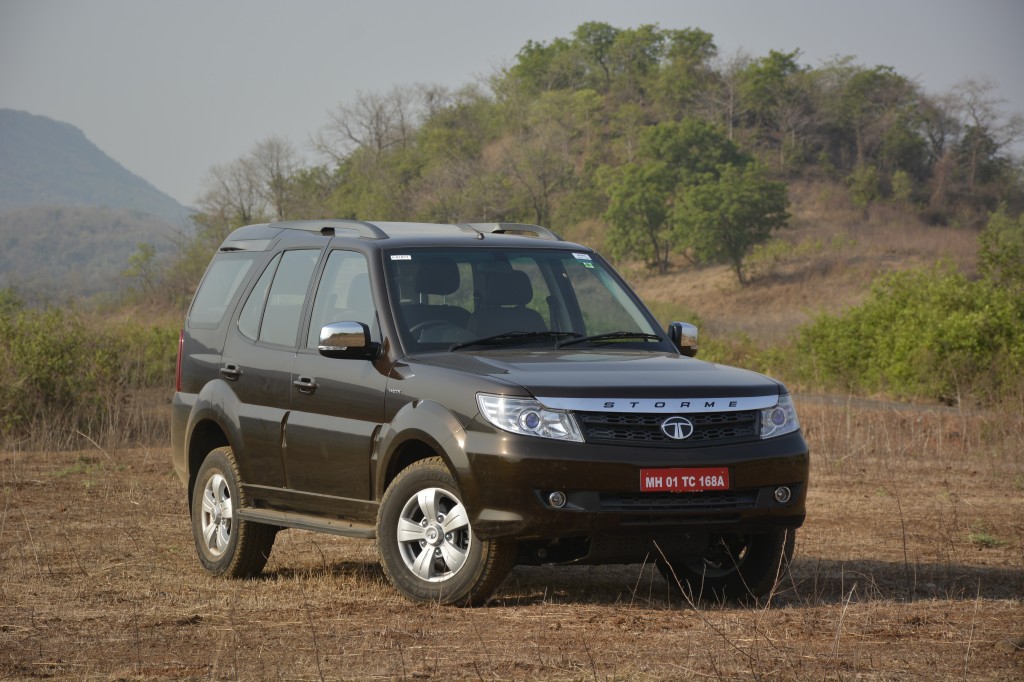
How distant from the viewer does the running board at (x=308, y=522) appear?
782cm

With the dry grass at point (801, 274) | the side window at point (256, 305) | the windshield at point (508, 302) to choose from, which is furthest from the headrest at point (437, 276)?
the dry grass at point (801, 274)

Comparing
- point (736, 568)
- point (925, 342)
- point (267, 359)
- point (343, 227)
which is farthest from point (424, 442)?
point (925, 342)

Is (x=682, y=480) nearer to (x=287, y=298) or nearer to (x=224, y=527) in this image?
(x=287, y=298)

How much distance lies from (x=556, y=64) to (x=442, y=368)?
12952 cm

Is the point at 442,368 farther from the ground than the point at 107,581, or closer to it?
farther from the ground

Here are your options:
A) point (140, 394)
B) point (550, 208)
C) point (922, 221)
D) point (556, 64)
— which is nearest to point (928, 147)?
point (922, 221)

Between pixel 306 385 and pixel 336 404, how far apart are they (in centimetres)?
33

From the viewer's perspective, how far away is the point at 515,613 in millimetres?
7309

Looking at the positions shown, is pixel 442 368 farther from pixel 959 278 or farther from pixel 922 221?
pixel 922 221

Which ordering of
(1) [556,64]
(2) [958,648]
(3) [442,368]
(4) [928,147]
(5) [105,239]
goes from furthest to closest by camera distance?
(5) [105,239] → (1) [556,64] → (4) [928,147] → (3) [442,368] → (2) [958,648]

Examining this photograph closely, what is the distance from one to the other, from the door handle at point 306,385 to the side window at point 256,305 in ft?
2.57

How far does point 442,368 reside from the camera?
749 cm

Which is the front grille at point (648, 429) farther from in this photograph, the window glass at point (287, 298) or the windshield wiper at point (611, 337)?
the window glass at point (287, 298)

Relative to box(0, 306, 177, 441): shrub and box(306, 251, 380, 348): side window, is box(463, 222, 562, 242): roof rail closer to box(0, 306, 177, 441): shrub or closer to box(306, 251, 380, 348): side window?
box(306, 251, 380, 348): side window
